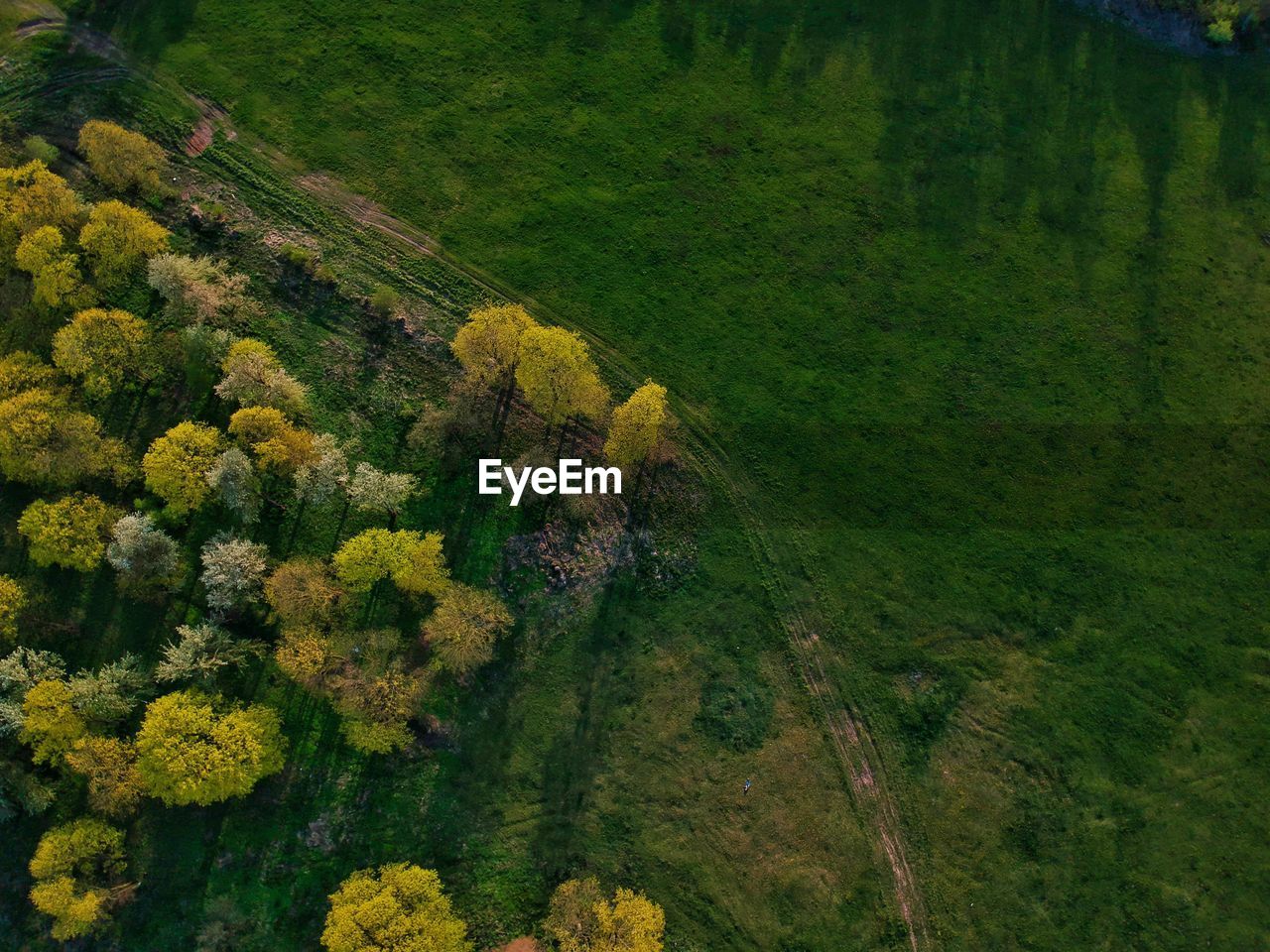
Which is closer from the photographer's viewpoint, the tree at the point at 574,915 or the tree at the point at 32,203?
the tree at the point at 574,915

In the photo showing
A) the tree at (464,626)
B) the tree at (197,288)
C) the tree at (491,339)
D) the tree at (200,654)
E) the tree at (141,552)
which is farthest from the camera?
the tree at (197,288)

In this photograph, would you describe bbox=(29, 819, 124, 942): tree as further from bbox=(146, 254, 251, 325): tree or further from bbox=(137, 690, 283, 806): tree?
bbox=(146, 254, 251, 325): tree

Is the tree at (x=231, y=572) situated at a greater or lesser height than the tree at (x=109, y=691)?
greater

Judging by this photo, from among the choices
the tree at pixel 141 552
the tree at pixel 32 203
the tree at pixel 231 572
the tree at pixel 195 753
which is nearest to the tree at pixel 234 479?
the tree at pixel 231 572

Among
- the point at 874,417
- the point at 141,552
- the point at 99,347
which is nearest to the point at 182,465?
the point at 141,552

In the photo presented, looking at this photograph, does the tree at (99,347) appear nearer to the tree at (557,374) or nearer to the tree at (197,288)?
the tree at (197,288)

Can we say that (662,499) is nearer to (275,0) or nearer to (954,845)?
(954,845)

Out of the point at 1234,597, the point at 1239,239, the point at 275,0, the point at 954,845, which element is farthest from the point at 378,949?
the point at 1239,239

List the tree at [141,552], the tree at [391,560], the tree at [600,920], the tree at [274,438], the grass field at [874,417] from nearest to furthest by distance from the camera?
the tree at [600,920]
the tree at [141,552]
the tree at [391,560]
the tree at [274,438]
the grass field at [874,417]
